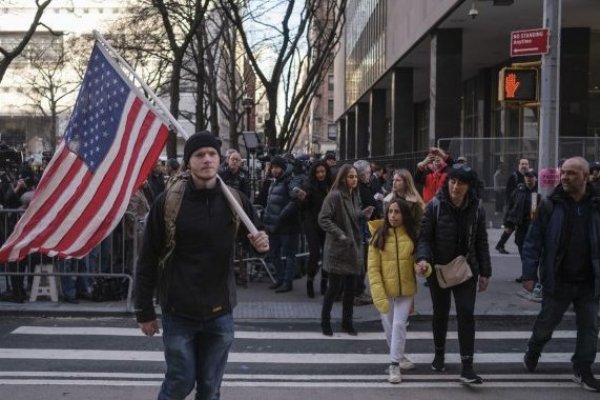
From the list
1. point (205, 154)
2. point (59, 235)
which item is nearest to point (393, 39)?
point (59, 235)

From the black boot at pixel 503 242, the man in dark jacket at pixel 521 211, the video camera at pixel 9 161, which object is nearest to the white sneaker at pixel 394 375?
the man in dark jacket at pixel 521 211

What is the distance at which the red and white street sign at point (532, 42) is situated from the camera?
10695 mm

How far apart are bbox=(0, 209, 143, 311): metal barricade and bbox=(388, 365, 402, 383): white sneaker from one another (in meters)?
4.60

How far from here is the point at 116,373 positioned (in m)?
7.19

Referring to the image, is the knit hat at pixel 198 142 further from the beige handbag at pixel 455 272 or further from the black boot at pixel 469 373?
the black boot at pixel 469 373

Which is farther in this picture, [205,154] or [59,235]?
[59,235]

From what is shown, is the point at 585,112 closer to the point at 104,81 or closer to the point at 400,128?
the point at 400,128

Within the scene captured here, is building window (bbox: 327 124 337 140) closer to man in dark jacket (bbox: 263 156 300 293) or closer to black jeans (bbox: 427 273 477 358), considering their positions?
man in dark jacket (bbox: 263 156 300 293)

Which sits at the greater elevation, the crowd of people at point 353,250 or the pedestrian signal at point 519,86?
the pedestrian signal at point 519,86

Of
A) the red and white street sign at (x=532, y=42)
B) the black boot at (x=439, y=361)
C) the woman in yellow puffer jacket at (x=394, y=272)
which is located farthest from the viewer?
the red and white street sign at (x=532, y=42)

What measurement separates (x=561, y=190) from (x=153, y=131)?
341 centimetres

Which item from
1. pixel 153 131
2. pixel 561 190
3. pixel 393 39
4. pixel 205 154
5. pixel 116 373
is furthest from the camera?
pixel 393 39

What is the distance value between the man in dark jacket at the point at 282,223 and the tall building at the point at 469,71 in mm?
3432

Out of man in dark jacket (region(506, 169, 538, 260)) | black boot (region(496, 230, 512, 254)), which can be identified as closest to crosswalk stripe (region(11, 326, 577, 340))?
man in dark jacket (region(506, 169, 538, 260))
